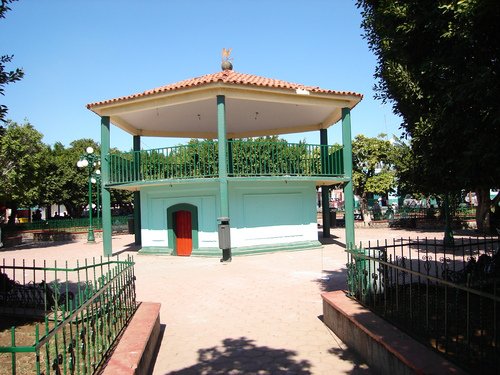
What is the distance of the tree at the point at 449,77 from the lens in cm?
414

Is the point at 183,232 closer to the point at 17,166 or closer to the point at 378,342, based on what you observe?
the point at 17,166

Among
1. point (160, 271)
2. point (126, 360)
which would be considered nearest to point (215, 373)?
point (126, 360)

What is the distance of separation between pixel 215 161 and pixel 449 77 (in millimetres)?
9914

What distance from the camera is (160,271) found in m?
11.8

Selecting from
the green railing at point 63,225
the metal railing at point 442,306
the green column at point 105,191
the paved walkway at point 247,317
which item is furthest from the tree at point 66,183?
the metal railing at point 442,306

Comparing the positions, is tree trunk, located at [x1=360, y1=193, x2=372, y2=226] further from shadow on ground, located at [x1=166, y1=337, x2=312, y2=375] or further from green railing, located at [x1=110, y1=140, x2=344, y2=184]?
shadow on ground, located at [x1=166, y1=337, x2=312, y2=375]

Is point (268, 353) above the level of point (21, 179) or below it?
below

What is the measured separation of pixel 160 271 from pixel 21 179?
11.8m

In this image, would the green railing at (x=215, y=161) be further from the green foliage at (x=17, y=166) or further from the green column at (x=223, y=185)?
the green foliage at (x=17, y=166)

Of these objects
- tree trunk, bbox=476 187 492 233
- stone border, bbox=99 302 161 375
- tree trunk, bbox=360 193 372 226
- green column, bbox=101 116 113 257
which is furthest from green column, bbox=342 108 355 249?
tree trunk, bbox=360 193 372 226

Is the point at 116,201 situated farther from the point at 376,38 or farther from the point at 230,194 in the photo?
the point at 376,38

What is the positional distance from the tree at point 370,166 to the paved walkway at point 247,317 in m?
18.7

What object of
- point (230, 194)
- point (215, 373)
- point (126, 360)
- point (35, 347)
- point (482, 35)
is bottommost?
point (215, 373)

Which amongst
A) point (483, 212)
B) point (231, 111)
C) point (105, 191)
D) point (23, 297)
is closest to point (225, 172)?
point (231, 111)
